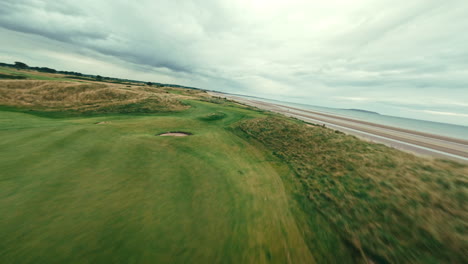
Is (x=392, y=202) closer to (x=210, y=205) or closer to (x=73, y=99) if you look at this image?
Result: (x=210, y=205)

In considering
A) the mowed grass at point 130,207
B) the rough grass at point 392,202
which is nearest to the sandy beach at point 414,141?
the rough grass at point 392,202

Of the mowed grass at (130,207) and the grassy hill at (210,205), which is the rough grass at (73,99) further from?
the mowed grass at (130,207)

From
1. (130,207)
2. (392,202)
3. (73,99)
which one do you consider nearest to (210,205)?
(130,207)

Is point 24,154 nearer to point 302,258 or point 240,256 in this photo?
point 240,256

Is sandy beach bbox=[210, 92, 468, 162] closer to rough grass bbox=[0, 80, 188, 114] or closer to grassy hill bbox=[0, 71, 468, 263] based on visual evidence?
grassy hill bbox=[0, 71, 468, 263]

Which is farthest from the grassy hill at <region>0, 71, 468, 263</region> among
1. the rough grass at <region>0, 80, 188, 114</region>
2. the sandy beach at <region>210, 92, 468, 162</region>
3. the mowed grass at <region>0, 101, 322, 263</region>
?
the rough grass at <region>0, 80, 188, 114</region>

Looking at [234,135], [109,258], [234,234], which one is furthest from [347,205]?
[234,135]
